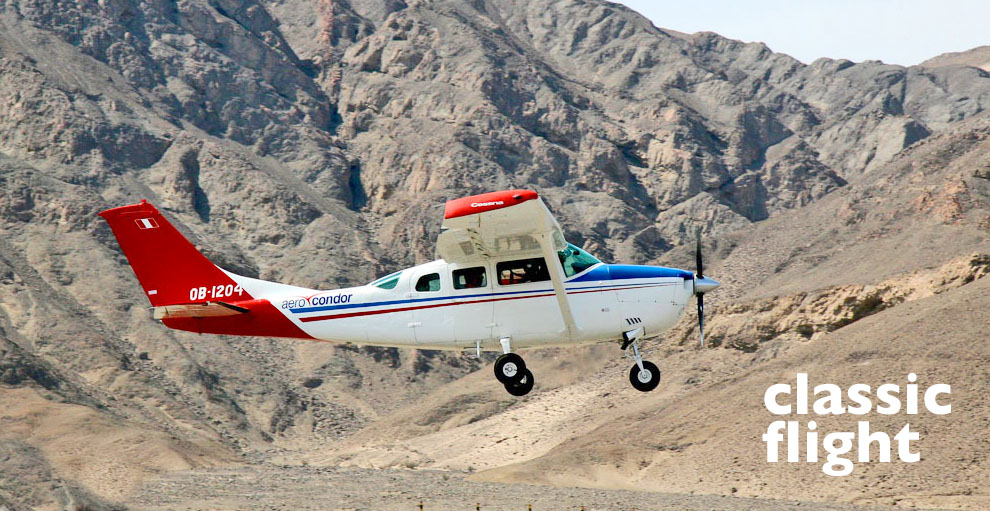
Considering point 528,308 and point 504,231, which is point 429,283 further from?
point 504,231

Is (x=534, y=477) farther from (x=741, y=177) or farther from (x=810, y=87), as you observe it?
(x=810, y=87)

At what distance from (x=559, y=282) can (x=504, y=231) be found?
1951 mm

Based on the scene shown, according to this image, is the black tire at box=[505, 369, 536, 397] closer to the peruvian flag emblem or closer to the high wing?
the high wing

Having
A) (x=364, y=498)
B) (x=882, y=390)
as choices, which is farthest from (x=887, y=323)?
(x=364, y=498)

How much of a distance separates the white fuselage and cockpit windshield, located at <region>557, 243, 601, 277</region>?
131 mm

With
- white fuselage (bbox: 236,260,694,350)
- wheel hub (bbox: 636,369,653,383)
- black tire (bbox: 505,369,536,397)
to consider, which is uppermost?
white fuselage (bbox: 236,260,694,350)

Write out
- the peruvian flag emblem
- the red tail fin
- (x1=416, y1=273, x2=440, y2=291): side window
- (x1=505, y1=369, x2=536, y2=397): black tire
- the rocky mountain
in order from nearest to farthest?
(x1=505, y1=369, x2=536, y2=397): black tire → (x1=416, y1=273, x2=440, y2=291): side window → the red tail fin → the peruvian flag emblem → the rocky mountain

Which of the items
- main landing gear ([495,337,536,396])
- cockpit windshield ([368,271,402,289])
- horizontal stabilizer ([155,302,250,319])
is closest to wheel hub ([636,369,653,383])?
main landing gear ([495,337,536,396])

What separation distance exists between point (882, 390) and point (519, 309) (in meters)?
31.6

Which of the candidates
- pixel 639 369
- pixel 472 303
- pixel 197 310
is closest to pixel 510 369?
pixel 472 303

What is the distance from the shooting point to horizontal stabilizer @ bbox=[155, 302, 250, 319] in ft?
89.6

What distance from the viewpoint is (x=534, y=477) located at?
52.8 metres

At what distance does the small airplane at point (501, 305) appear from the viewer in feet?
85.5

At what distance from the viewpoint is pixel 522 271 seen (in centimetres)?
2630
